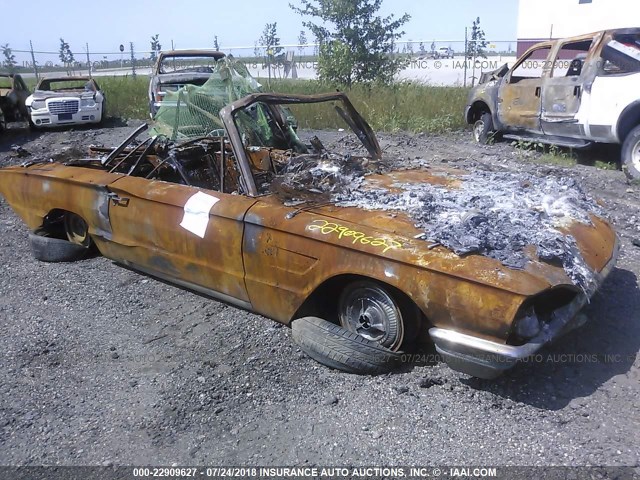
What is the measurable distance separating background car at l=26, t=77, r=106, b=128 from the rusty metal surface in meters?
9.41

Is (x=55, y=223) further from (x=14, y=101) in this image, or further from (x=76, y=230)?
(x=14, y=101)

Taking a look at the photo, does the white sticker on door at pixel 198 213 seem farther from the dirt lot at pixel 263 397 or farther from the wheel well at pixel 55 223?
the wheel well at pixel 55 223

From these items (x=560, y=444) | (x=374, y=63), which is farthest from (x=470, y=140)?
(x=560, y=444)

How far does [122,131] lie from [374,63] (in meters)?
7.07

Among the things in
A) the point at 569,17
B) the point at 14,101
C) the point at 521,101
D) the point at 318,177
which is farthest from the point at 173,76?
the point at 569,17

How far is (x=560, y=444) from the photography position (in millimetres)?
2758

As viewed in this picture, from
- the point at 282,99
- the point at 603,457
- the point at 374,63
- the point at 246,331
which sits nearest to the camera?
the point at 603,457

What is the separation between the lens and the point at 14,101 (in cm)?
1448

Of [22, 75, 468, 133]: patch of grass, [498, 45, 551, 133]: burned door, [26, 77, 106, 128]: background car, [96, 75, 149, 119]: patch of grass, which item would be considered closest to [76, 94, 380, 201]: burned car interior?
[498, 45, 551, 133]: burned door

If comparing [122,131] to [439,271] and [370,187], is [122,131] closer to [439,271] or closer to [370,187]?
[370,187]

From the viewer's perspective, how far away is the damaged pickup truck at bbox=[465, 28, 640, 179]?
7855mm

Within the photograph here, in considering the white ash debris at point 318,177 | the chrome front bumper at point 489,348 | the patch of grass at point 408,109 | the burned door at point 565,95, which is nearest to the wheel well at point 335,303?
the chrome front bumper at point 489,348

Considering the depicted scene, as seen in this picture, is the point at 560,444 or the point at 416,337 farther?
the point at 416,337

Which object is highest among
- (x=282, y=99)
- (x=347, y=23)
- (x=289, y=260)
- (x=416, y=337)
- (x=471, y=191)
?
(x=347, y=23)
